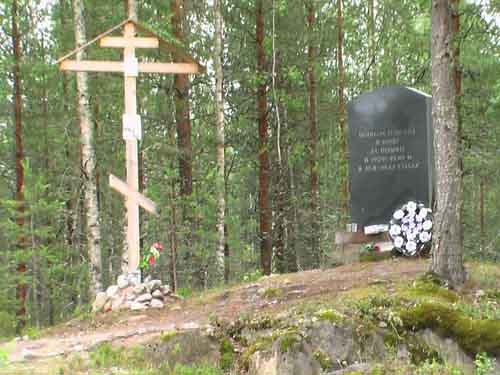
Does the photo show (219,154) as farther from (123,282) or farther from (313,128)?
(123,282)

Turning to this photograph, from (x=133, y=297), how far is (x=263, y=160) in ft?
20.6


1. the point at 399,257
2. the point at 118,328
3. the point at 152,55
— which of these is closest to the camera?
the point at 118,328

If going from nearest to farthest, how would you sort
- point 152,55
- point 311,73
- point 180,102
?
point 180,102, point 152,55, point 311,73

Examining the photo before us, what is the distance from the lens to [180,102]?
1327cm

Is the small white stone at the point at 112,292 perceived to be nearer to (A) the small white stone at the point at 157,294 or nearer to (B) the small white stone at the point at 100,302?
(B) the small white stone at the point at 100,302

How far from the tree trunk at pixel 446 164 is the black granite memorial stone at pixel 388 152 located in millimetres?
2828

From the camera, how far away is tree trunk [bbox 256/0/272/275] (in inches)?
566

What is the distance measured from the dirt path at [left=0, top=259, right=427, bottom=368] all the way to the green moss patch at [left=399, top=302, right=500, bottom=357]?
5.50 feet

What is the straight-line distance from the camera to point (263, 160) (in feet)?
47.6

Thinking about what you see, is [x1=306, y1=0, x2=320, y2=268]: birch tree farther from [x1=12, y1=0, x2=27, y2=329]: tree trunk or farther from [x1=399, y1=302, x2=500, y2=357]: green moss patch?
[x1=399, y1=302, x2=500, y2=357]: green moss patch

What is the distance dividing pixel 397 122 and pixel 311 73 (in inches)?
264

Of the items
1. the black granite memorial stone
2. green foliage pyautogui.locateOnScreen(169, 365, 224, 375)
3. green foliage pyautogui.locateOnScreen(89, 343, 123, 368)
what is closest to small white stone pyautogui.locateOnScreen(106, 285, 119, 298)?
green foliage pyautogui.locateOnScreen(89, 343, 123, 368)

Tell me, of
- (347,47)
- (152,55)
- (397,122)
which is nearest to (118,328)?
(397,122)

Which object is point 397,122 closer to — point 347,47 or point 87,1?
point 347,47
